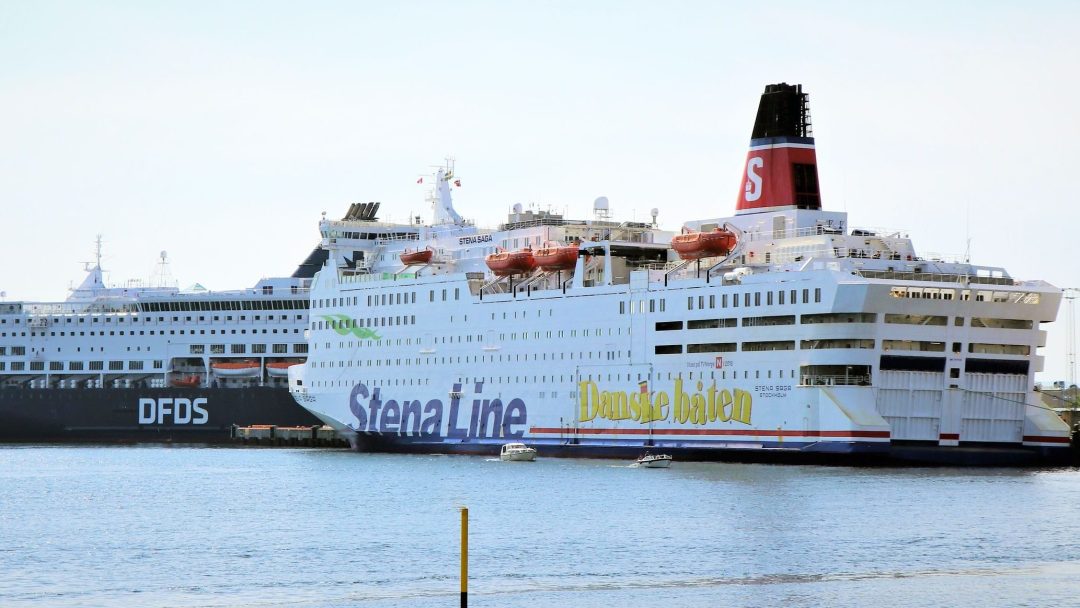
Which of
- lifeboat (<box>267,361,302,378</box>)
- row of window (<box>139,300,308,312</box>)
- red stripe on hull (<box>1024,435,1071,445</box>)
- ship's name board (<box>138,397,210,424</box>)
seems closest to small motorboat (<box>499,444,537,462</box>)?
red stripe on hull (<box>1024,435,1071,445</box>)

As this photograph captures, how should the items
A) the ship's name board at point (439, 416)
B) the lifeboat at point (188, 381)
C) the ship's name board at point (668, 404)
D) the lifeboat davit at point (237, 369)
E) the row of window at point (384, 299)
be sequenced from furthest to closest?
the lifeboat davit at point (237, 369), the lifeboat at point (188, 381), the row of window at point (384, 299), the ship's name board at point (439, 416), the ship's name board at point (668, 404)

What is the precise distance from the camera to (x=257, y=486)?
54.1 meters

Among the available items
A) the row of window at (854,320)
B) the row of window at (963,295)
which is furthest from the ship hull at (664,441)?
the row of window at (963,295)

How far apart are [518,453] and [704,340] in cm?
930

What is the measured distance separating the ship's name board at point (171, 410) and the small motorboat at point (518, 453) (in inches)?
1352

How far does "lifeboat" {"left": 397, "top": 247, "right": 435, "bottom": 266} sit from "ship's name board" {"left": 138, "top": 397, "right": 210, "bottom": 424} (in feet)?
80.5

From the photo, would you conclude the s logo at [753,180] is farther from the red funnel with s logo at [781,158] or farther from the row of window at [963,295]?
the row of window at [963,295]

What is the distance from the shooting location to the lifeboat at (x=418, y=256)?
72.8m

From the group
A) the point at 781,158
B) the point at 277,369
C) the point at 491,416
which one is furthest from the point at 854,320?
the point at 277,369

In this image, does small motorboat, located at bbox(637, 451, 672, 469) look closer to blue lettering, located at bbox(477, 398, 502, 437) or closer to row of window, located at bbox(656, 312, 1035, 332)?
row of window, located at bbox(656, 312, 1035, 332)

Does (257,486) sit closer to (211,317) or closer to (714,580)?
(714,580)

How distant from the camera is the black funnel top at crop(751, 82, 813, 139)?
6203cm

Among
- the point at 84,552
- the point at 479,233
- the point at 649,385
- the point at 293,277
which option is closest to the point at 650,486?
the point at 649,385

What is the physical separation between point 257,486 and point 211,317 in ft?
147
